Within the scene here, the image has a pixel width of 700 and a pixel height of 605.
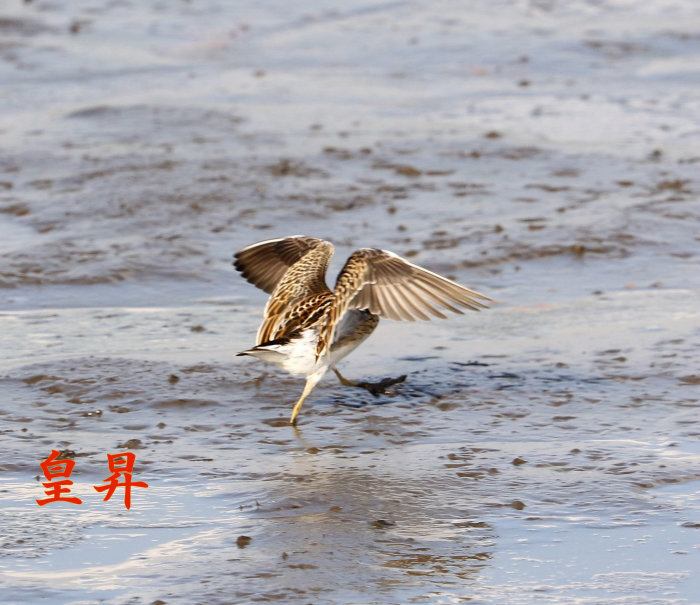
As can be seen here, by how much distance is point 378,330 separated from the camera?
8781 mm

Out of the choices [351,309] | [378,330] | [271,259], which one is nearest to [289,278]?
[271,259]

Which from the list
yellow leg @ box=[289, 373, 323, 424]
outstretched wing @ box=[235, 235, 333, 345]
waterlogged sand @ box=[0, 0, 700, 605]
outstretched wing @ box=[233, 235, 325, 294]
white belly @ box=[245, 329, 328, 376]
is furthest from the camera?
outstretched wing @ box=[233, 235, 325, 294]

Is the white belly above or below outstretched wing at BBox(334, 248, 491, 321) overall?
below

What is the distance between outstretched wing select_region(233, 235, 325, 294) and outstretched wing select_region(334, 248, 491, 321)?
123 cm

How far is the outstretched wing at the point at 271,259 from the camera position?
796 cm

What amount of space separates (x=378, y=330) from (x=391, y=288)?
2.02 meters

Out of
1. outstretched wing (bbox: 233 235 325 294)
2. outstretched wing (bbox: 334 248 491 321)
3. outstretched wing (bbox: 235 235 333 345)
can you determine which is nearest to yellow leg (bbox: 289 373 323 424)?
outstretched wing (bbox: 235 235 333 345)

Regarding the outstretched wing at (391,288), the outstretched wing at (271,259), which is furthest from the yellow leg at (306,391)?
the outstretched wing at (271,259)

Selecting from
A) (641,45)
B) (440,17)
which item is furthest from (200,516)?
(440,17)

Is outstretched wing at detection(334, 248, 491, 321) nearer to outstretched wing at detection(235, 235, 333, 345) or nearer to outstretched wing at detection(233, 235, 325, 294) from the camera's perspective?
outstretched wing at detection(235, 235, 333, 345)

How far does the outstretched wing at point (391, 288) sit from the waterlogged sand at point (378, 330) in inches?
27.5

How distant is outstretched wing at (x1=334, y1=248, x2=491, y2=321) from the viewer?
6719 mm

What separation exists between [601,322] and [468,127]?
19.4 ft

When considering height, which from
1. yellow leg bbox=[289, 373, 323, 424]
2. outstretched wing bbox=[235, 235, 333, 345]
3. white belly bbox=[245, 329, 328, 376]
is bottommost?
yellow leg bbox=[289, 373, 323, 424]
